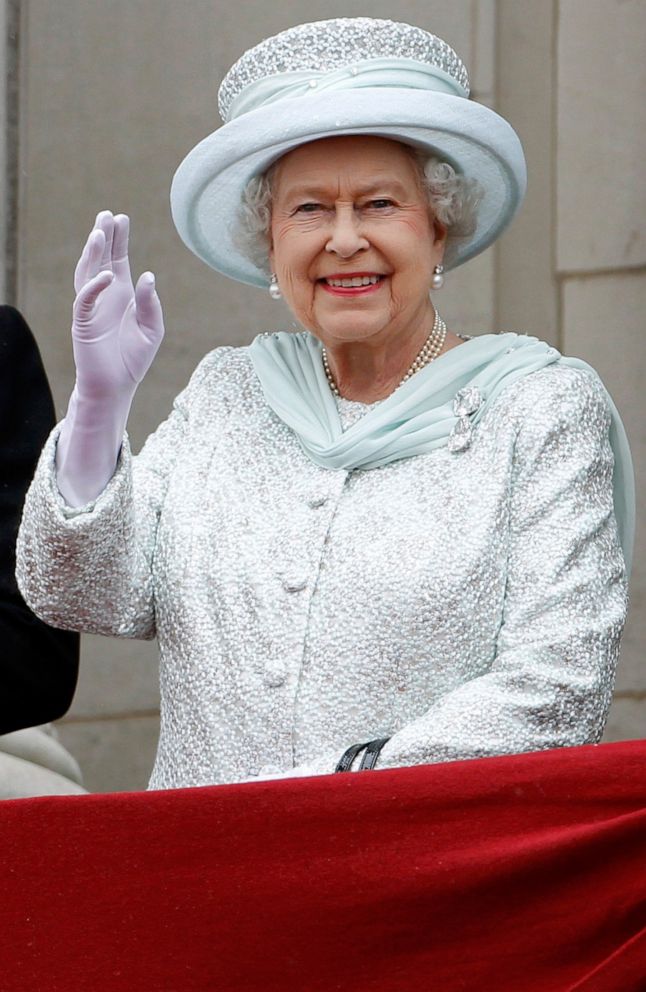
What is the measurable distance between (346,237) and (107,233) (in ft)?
1.24

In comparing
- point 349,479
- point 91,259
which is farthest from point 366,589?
point 91,259

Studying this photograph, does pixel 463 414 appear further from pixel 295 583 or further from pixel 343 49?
pixel 343 49

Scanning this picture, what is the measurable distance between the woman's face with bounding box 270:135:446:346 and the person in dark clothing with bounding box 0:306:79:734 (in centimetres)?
57

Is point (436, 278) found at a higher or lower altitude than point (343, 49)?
lower

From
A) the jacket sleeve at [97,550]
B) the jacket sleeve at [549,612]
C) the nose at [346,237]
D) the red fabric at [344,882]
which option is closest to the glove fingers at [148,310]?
the jacket sleeve at [97,550]

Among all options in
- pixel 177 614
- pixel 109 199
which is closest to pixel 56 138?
pixel 109 199

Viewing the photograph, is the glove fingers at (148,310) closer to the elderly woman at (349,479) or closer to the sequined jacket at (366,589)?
the elderly woman at (349,479)

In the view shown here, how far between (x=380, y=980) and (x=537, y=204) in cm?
286

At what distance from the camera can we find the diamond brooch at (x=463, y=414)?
304 cm

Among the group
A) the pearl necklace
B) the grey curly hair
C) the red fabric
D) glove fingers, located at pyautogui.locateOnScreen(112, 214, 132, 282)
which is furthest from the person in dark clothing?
the red fabric

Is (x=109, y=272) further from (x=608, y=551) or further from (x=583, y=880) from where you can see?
(x=583, y=880)

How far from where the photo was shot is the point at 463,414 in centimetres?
307

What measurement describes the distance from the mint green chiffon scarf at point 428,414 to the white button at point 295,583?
21 cm

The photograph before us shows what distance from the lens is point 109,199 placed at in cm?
524
